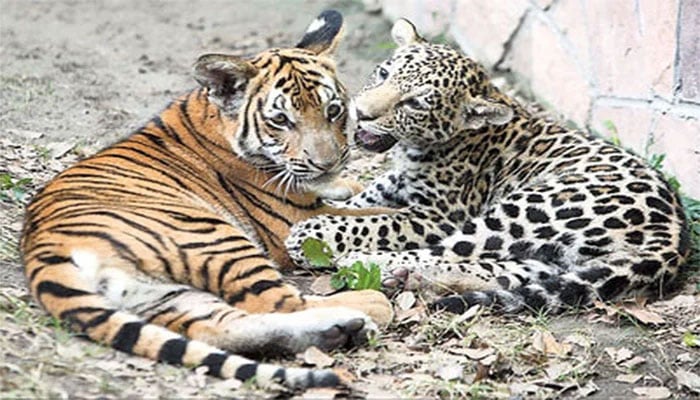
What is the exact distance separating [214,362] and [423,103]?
273cm

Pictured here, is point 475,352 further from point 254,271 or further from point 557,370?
point 254,271

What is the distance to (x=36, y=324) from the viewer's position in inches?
226

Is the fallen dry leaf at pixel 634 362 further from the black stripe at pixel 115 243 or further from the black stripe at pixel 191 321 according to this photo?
the black stripe at pixel 115 243

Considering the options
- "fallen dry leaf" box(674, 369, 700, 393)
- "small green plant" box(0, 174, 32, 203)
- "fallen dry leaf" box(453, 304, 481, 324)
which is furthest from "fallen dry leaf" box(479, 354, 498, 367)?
"small green plant" box(0, 174, 32, 203)

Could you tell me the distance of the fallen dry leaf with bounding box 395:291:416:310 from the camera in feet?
22.3

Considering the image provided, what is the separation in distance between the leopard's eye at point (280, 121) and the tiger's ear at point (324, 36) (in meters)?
0.66

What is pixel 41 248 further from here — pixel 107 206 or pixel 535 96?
pixel 535 96

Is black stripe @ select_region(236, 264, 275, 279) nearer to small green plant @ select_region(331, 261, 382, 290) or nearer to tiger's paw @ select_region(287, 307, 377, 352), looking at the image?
tiger's paw @ select_region(287, 307, 377, 352)

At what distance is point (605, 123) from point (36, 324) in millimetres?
5403

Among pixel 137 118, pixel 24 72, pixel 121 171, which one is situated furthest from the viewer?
pixel 24 72

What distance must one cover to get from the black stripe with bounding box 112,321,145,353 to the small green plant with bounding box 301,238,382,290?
1695 millimetres

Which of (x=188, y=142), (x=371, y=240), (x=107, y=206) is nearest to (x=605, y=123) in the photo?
(x=371, y=240)

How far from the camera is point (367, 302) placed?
6383 millimetres

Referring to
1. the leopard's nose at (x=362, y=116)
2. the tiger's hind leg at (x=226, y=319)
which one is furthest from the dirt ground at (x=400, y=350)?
the leopard's nose at (x=362, y=116)
